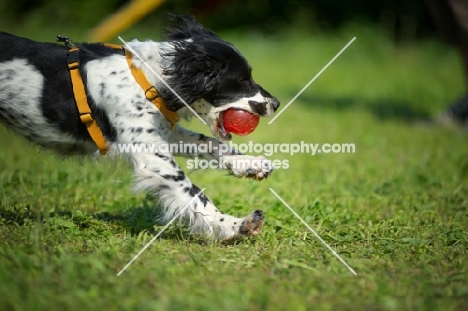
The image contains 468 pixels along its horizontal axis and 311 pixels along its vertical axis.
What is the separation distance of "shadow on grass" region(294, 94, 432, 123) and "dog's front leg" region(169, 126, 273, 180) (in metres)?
4.69

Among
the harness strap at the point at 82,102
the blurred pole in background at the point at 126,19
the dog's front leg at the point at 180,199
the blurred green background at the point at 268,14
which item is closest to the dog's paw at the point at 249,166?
the dog's front leg at the point at 180,199

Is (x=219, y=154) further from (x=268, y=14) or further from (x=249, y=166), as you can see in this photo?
(x=268, y=14)

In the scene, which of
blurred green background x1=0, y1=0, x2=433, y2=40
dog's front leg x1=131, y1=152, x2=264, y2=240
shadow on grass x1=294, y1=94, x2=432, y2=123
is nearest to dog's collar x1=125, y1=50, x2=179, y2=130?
dog's front leg x1=131, y1=152, x2=264, y2=240

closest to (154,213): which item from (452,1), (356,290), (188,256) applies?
(188,256)

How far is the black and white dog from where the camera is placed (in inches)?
152

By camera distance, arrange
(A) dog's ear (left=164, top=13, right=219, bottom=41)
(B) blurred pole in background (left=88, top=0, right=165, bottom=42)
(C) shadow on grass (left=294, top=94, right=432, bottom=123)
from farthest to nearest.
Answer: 1. (B) blurred pole in background (left=88, top=0, right=165, bottom=42)
2. (C) shadow on grass (left=294, top=94, right=432, bottom=123)
3. (A) dog's ear (left=164, top=13, right=219, bottom=41)

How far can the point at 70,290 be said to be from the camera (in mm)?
2953

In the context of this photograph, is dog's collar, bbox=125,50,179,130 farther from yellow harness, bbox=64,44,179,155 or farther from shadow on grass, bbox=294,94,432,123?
shadow on grass, bbox=294,94,432,123

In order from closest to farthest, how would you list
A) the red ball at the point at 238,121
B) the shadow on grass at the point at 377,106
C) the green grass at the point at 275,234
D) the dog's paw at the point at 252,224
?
the green grass at the point at 275,234 < the dog's paw at the point at 252,224 < the red ball at the point at 238,121 < the shadow on grass at the point at 377,106

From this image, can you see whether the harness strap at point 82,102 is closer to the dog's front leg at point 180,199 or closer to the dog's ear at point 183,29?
the dog's front leg at point 180,199

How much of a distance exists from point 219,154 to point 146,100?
2.13 ft

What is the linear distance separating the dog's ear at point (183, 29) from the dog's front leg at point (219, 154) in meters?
0.62

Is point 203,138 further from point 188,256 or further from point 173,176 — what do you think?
point 188,256

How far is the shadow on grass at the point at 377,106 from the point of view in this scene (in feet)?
28.6
